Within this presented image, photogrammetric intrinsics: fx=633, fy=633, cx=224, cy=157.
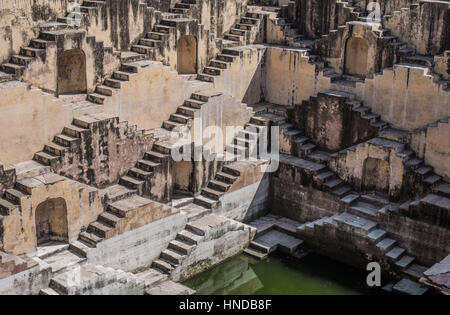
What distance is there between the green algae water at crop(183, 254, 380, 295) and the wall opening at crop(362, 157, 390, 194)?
2625 millimetres

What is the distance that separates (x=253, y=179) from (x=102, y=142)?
5402mm

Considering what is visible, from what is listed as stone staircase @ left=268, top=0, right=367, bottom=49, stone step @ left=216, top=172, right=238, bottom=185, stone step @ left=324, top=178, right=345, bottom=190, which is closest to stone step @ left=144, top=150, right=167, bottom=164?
stone step @ left=216, top=172, right=238, bottom=185

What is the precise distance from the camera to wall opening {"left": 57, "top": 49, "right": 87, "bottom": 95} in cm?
1809

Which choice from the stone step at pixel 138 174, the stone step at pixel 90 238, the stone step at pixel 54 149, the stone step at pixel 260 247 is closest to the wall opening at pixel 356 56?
the stone step at pixel 260 247

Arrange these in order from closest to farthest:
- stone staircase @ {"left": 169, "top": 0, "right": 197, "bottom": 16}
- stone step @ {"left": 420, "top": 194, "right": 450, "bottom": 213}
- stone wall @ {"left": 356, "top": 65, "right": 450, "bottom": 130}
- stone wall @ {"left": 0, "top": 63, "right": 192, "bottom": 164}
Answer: stone wall @ {"left": 0, "top": 63, "right": 192, "bottom": 164} → stone step @ {"left": 420, "top": 194, "right": 450, "bottom": 213} → stone wall @ {"left": 356, "top": 65, "right": 450, "bottom": 130} → stone staircase @ {"left": 169, "top": 0, "right": 197, "bottom": 16}

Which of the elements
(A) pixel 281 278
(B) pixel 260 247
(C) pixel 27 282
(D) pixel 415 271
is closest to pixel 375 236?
(D) pixel 415 271

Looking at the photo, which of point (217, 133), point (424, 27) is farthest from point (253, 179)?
point (424, 27)

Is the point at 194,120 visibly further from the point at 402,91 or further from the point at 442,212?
the point at 442,212

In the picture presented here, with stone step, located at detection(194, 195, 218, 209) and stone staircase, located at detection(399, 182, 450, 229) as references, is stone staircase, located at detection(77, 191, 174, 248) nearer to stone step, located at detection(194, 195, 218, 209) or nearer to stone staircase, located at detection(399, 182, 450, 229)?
stone step, located at detection(194, 195, 218, 209)

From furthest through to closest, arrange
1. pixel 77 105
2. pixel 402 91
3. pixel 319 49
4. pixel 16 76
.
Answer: pixel 319 49 → pixel 402 91 → pixel 77 105 → pixel 16 76

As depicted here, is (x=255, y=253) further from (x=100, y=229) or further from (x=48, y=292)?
(x=48, y=292)

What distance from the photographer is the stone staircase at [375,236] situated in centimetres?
1734

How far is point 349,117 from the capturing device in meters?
20.0

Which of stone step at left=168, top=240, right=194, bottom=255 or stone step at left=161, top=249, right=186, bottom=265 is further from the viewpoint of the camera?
stone step at left=168, top=240, right=194, bottom=255
